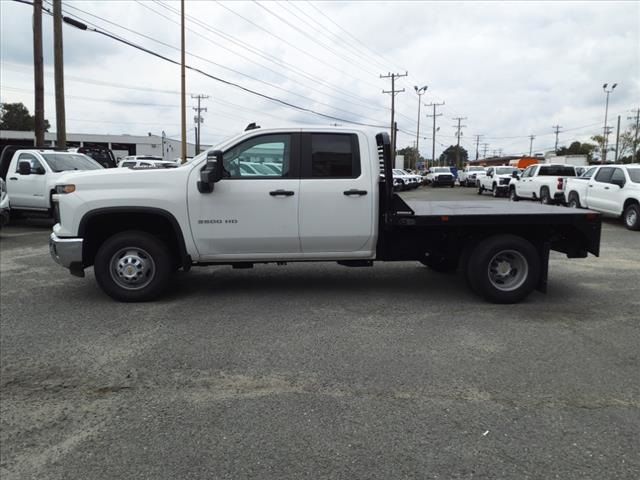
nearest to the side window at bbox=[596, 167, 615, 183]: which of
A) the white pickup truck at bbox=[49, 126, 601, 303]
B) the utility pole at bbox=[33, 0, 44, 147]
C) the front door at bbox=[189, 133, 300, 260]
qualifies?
the white pickup truck at bbox=[49, 126, 601, 303]

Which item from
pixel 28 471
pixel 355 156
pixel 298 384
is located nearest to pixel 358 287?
pixel 355 156

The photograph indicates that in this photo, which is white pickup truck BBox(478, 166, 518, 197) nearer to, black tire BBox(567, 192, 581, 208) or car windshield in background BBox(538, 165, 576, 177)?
car windshield in background BBox(538, 165, 576, 177)

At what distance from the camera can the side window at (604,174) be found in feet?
50.9

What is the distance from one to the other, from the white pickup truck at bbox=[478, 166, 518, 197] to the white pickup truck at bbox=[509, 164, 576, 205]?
4.00 meters

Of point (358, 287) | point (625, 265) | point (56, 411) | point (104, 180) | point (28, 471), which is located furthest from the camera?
point (625, 265)

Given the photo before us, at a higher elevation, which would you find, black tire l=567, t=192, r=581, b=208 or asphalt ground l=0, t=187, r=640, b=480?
black tire l=567, t=192, r=581, b=208

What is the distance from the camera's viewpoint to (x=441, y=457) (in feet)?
10.0

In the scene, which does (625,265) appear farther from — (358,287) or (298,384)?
(298,384)

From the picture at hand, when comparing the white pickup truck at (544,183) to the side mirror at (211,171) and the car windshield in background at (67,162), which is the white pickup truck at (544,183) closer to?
the car windshield in background at (67,162)

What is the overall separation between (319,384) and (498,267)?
3225 millimetres

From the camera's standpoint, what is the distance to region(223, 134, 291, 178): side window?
618 centimetres

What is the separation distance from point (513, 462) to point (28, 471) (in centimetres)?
265

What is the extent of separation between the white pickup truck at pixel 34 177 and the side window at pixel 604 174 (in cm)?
1382

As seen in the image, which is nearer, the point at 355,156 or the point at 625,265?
the point at 355,156
